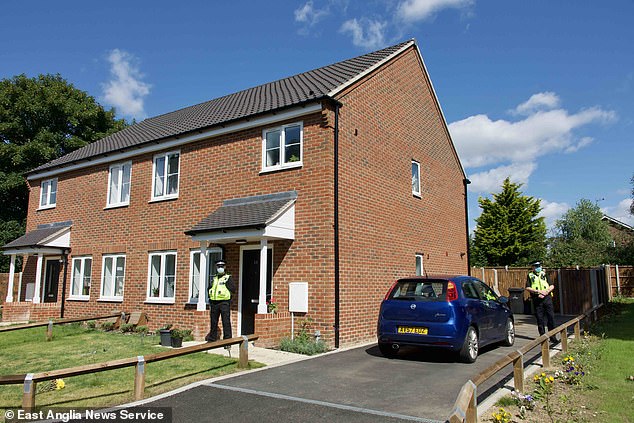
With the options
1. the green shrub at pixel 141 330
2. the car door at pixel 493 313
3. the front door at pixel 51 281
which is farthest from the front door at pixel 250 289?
the front door at pixel 51 281

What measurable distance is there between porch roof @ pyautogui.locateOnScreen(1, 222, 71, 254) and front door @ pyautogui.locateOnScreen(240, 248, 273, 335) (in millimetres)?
8834

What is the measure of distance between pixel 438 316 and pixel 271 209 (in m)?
4.81

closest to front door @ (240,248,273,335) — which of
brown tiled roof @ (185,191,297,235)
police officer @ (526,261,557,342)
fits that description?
brown tiled roof @ (185,191,297,235)

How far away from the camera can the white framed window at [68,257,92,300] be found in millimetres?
16750

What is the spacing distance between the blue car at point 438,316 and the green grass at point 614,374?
1.98m

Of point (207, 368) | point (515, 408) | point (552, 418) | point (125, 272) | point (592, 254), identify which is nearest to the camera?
point (552, 418)

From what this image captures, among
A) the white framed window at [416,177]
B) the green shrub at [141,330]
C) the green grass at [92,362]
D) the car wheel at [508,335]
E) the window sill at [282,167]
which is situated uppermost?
the white framed window at [416,177]

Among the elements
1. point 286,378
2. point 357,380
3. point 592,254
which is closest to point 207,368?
point 286,378

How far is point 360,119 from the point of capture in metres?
12.8

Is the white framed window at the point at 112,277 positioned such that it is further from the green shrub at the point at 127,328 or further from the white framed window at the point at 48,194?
the white framed window at the point at 48,194

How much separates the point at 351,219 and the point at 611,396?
6.73m

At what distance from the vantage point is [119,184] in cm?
1661

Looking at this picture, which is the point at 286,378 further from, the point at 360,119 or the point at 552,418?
the point at 360,119

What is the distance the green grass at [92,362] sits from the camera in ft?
22.2
